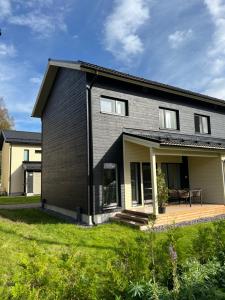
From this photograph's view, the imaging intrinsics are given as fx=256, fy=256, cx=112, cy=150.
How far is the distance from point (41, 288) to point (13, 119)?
158 feet

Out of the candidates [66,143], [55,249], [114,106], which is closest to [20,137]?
[66,143]

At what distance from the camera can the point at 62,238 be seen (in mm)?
8320

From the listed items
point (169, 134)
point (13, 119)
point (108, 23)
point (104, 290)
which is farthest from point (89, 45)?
point (13, 119)

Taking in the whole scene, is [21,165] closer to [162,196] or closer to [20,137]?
[20,137]

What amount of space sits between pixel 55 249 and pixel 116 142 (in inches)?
234

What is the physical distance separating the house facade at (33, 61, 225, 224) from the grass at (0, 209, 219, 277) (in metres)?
1.45

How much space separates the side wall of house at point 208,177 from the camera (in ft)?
44.4

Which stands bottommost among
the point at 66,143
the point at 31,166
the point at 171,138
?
the point at 31,166

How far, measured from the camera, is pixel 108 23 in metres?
10.8

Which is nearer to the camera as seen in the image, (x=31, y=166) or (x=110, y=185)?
(x=110, y=185)

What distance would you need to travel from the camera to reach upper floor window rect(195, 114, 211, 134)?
1642cm

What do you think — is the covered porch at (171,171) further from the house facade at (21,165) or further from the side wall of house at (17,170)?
the side wall of house at (17,170)

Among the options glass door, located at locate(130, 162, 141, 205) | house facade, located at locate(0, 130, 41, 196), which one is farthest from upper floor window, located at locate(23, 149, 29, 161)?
glass door, located at locate(130, 162, 141, 205)

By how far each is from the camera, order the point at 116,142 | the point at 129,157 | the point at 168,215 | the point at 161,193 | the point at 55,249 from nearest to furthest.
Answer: the point at 55,249, the point at 168,215, the point at 161,193, the point at 116,142, the point at 129,157
